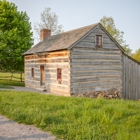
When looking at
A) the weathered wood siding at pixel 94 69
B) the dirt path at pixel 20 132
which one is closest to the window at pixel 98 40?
the weathered wood siding at pixel 94 69

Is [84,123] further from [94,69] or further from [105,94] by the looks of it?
[105,94]

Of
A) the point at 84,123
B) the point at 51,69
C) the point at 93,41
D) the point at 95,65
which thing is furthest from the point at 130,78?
the point at 84,123

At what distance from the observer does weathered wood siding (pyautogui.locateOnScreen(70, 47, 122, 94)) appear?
14941 mm

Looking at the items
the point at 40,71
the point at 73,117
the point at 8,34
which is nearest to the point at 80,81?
the point at 40,71

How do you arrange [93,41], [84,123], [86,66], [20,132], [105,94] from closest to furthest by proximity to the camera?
[20,132] → [84,123] → [86,66] → [93,41] → [105,94]

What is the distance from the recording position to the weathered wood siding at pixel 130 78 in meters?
18.5

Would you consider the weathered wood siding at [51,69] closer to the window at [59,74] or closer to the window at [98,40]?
the window at [59,74]

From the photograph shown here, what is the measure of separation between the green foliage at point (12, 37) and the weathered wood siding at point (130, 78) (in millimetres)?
13340

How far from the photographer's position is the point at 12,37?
74.8ft

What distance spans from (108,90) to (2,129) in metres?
13.0

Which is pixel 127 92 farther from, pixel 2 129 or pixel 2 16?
pixel 2 16

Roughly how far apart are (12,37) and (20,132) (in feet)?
63.8

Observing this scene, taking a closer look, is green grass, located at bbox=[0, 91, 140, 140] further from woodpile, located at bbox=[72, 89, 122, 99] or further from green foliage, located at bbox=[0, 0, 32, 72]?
green foliage, located at bbox=[0, 0, 32, 72]

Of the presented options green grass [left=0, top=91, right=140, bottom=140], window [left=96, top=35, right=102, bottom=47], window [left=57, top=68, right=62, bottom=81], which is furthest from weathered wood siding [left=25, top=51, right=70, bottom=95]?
green grass [left=0, top=91, right=140, bottom=140]
